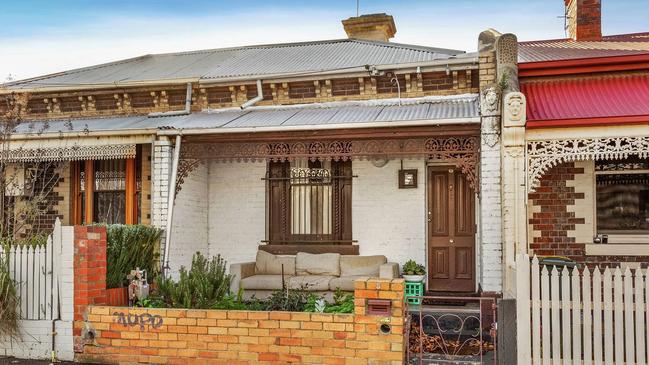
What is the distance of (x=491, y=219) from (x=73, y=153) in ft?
22.3

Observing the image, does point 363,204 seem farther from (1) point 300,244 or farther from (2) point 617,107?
(2) point 617,107

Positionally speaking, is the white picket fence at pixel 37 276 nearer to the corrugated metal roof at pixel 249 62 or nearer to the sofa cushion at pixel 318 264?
the sofa cushion at pixel 318 264

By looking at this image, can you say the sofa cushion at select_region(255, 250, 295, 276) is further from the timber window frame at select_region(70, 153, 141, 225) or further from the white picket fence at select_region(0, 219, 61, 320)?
the white picket fence at select_region(0, 219, 61, 320)

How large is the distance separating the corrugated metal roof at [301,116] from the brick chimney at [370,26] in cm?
473

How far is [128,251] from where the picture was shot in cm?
900

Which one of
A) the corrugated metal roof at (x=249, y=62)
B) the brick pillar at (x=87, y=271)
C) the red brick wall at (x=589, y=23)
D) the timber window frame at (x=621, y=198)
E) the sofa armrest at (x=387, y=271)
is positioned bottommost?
the sofa armrest at (x=387, y=271)

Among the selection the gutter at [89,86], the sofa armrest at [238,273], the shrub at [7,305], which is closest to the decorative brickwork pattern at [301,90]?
the gutter at [89,86]

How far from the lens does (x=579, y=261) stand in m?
10.3

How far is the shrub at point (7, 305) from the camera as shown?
299 inches

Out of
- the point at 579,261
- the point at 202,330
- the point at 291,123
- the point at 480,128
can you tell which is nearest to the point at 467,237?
the point at 579,261

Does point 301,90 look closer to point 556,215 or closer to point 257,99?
point 257,99

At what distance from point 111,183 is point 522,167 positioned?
24.8ft

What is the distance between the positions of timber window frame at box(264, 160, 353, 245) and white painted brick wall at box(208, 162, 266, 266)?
221 millimetres

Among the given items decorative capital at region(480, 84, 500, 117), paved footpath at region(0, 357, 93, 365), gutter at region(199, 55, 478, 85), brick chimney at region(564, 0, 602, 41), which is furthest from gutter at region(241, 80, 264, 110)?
brick chimney at region(564, 0, 602, 41)
